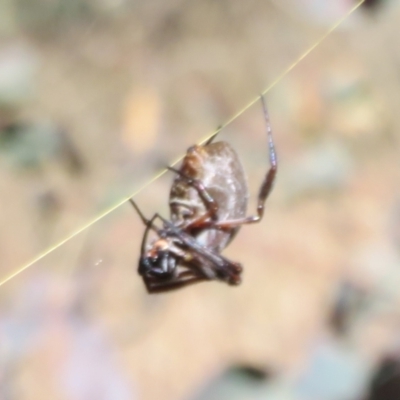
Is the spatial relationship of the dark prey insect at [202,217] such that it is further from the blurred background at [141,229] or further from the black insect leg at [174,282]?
the blurred background at [141,229]

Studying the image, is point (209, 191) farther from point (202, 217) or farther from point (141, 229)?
point (141, 229)

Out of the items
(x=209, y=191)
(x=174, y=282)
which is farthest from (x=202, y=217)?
(x=174, y=282)

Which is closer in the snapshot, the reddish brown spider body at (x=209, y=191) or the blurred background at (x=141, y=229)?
the reddish brown spider body at (x=209, y=191)

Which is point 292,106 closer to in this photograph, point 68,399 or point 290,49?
point 290,49

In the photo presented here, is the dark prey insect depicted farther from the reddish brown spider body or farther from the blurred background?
the blurred background

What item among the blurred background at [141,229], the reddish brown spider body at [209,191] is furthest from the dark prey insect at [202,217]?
the blurred background at [141,229]

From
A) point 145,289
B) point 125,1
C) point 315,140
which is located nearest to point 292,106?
point 315,140
